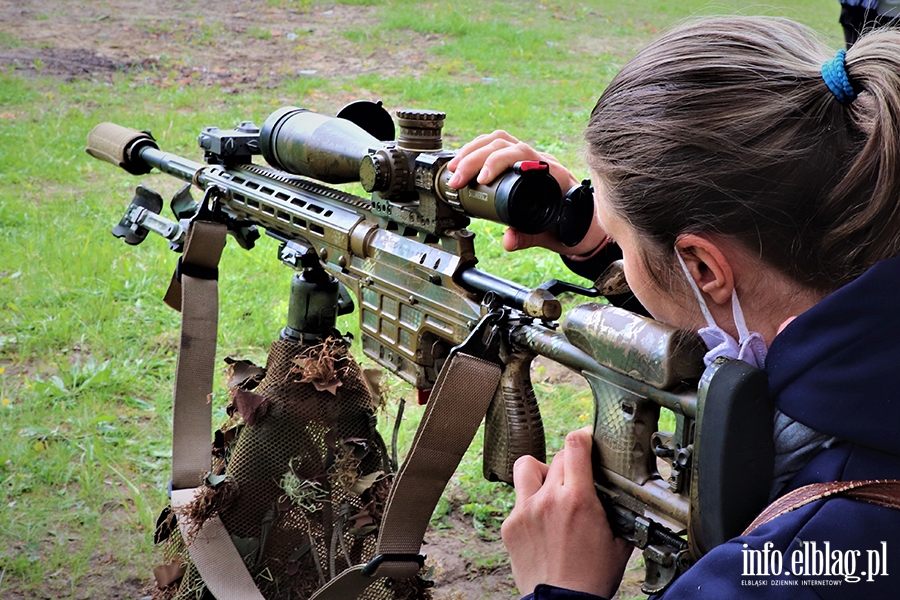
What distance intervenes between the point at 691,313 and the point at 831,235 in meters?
0.28

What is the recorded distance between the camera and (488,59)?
1139 centimetres

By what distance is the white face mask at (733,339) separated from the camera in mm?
1453

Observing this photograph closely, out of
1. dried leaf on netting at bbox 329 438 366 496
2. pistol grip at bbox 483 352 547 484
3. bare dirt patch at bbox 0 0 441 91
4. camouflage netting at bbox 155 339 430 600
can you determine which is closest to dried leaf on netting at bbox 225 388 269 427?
camouflage netting at bbox 155 339 430 600

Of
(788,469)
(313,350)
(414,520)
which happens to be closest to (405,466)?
(414,520)

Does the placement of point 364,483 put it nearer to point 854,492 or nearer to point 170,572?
point 170,572

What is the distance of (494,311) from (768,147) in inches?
28.8

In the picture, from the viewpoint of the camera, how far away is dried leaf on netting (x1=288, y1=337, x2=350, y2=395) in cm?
240

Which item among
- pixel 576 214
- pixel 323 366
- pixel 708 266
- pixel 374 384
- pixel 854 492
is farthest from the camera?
pixel 374 384

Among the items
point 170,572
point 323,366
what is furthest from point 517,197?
point 170,572

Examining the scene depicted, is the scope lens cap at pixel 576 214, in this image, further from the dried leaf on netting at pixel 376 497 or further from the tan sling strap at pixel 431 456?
the dried leaf on netting at pixel 376 497

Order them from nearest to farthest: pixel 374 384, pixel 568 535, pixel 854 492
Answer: pixel 854 492 < pixel 568 535 < pixel 374 384

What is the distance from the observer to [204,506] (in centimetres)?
244

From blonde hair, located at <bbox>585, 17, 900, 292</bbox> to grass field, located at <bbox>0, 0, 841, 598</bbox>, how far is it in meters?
0.23

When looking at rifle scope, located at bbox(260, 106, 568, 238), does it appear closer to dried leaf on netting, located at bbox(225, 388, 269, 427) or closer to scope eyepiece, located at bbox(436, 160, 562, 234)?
scope eyepiece, located at bbox(436, 160, 562, 234)
